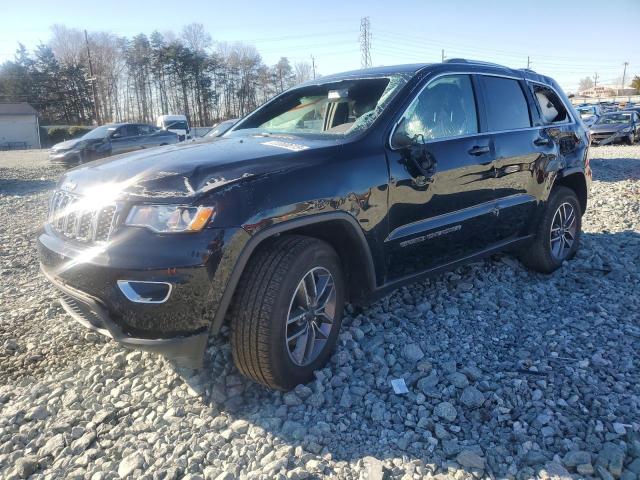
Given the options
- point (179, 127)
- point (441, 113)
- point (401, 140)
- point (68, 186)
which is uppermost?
point (179, 127)

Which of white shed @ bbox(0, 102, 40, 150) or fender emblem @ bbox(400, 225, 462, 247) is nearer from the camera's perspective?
fender emblem @ bbox(400, 225, 462, 247)

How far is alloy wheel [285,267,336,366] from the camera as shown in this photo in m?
2.79

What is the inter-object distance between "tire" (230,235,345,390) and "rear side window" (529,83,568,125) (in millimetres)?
2900

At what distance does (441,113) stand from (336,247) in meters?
1.31

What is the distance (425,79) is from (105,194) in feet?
7.11

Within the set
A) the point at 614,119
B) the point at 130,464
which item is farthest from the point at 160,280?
the point at 614,119

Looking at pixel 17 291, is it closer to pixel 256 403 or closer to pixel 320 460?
pixel 256 403

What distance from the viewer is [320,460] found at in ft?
7.73

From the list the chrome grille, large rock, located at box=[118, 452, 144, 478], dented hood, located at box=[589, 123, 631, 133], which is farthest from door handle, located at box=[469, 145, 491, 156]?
dented hood, located at box=[589, 123, 631, 133]

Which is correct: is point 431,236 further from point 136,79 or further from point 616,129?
point 136,79

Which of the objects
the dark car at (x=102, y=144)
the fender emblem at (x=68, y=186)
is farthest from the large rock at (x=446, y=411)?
the dark car at (x=102, y=144)

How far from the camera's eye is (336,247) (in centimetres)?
310

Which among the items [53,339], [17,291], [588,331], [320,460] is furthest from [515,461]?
[17,291]

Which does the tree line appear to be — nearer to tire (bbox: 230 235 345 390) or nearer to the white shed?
the white shed
